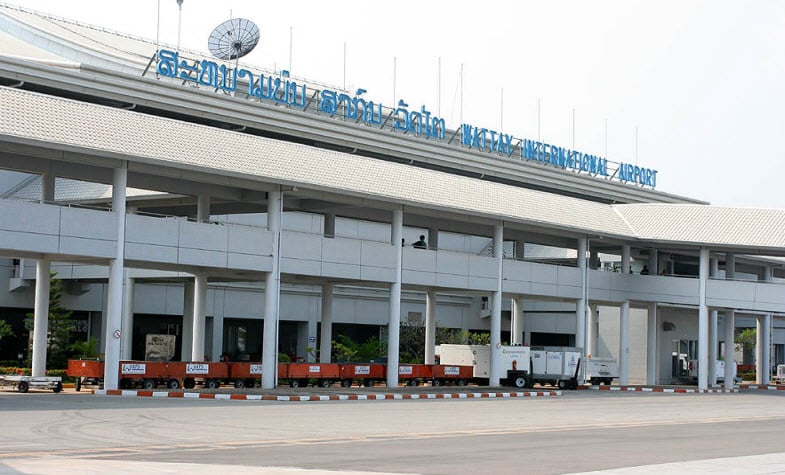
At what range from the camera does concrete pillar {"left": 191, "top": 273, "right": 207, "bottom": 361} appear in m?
49.7

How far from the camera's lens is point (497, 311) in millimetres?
55094

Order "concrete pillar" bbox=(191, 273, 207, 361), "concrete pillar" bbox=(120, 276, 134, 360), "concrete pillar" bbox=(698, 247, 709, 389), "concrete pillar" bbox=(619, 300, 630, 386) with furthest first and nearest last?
1. "concrete pillar" bbox=(619, 300, 630, 386)
2. "concrete pillar" bbox=(698, 247, 709, 389)
3. "concrete pillar" bbox=(120, 276, 134, 360)
4. "concrete pillar" bbox=(191, 273, 207, 361)

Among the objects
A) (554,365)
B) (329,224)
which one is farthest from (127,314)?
(554,365)

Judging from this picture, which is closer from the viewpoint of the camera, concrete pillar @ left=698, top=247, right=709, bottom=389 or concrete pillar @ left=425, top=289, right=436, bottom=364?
concrete pillar @ left=425, top=289, right=436, bottom=364

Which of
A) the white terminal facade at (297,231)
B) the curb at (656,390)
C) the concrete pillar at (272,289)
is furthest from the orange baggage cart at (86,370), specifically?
the curb at (656,390)

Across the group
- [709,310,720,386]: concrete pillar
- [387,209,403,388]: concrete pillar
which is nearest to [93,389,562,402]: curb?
[387,209,403,388]: concrete pillar

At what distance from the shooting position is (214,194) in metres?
46.4

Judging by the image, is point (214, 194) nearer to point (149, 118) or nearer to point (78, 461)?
point (149, 118)

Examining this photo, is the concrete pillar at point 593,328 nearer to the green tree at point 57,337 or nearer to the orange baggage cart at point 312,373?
the orange baggage cart at point 312,373

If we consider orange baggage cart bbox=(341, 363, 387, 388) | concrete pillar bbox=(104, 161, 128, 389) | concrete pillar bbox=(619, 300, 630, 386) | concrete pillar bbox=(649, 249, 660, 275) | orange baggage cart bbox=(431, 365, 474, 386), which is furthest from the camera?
concrete pillar bbox=(649, 249, 660, 275)

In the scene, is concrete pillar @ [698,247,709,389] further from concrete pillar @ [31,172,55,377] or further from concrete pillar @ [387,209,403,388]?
concrete pillar @ [31,172,55,377]

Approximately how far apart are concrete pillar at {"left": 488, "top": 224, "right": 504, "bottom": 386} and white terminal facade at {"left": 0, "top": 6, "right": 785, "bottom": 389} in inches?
4.4

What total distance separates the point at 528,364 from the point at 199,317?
16.9 metres

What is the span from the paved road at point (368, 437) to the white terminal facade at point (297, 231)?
7.09 meters
